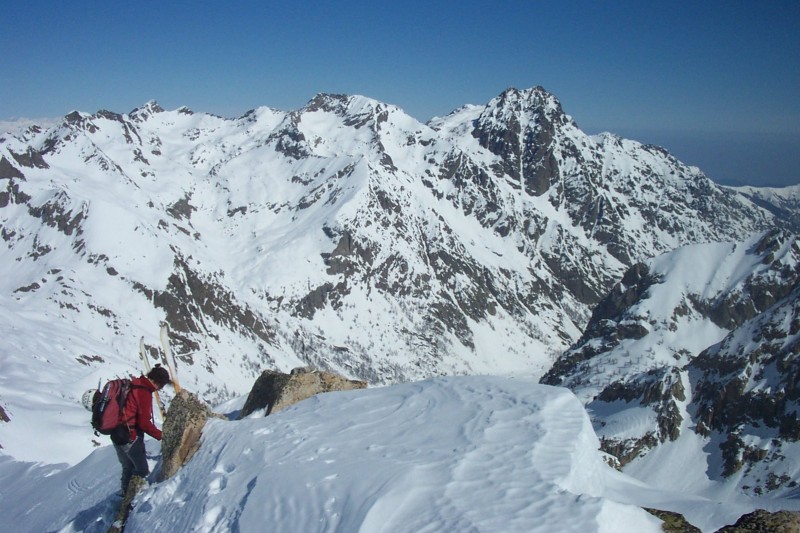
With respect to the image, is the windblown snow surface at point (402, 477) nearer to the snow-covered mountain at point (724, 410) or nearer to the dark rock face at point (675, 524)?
the dark rock face at point (675, 524)

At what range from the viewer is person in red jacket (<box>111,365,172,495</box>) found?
13.1m

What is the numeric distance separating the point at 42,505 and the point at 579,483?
16112 millimetres

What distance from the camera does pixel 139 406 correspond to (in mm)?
13141

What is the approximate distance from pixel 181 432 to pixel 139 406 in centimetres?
146

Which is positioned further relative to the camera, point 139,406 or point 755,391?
point 755,391

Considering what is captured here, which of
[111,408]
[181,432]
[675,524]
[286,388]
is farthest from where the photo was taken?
[286,388]

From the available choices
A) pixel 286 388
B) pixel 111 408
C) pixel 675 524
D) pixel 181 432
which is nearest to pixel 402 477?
pixel 675 524

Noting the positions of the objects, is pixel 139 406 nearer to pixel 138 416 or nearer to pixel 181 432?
pixel 138 416

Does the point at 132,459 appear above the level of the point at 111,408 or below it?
below

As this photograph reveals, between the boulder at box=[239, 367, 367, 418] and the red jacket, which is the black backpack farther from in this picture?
the boulder at box=[239, 367, 367, 418]

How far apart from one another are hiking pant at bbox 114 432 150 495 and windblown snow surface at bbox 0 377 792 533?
463 millimetres

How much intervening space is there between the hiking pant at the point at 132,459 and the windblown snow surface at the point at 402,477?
463mm

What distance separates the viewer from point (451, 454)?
1180 cm

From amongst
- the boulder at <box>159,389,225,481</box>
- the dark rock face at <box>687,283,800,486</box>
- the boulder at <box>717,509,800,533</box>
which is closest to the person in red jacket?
the boulder at <box>159,389,225,481</box>
